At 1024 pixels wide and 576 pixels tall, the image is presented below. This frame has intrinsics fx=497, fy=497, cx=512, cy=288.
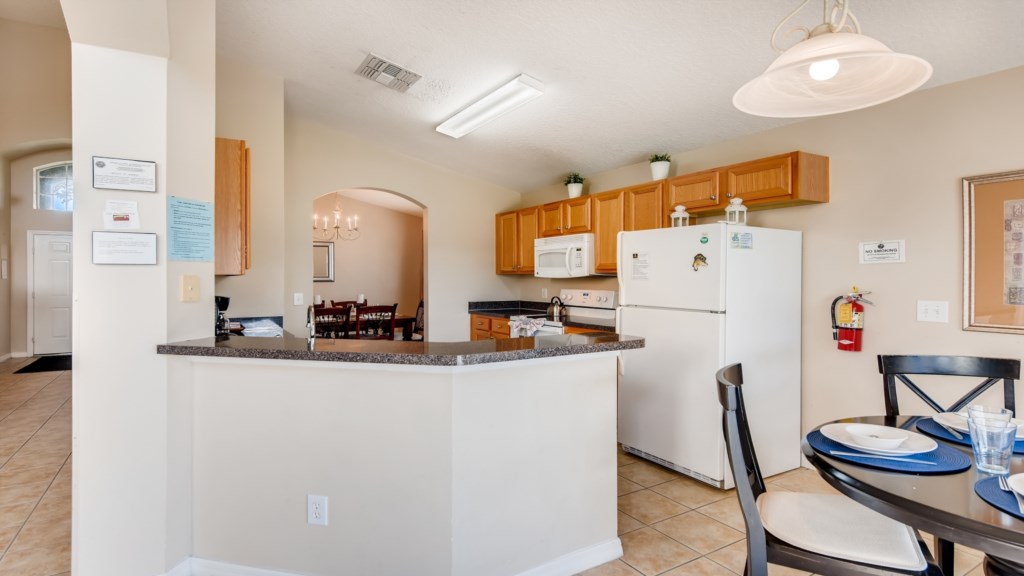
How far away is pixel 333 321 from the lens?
5.83m

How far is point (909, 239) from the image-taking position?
2762 mm

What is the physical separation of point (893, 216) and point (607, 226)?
6.65 ft

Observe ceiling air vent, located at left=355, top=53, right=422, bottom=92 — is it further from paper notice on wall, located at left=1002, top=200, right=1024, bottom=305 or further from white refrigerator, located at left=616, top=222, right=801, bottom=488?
paper notice on wall, located at left=1002, top=200, right=1024, bottom=305

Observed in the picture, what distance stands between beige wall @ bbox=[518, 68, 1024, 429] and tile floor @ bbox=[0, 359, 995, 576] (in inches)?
30.2

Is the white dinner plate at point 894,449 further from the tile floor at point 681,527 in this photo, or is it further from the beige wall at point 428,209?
the beige wall at point 428,209

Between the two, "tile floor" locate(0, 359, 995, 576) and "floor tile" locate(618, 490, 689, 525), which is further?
"floor tile" locate(618, 490, 689, 525)

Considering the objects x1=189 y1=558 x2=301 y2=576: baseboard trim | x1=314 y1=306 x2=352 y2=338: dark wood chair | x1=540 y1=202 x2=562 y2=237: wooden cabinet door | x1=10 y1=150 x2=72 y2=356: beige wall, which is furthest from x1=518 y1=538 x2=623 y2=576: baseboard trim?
x1=10 y1=150 x2=72 y2=356: beige wall

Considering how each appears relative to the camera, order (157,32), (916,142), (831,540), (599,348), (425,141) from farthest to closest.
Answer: (425,141) → (916,142) → (599,348) → (157,32) → (831,540)

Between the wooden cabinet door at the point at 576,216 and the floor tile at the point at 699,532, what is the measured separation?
2634 millimetres

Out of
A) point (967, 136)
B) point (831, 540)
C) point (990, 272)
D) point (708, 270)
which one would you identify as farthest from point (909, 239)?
point (831, 540)

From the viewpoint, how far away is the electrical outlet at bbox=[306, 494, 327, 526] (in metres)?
1.91

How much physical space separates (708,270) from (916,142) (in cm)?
129

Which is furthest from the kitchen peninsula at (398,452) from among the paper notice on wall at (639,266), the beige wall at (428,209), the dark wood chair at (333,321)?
the dark wood chair at (333,321)

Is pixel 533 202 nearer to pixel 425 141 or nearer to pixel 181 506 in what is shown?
pixel 425 141
